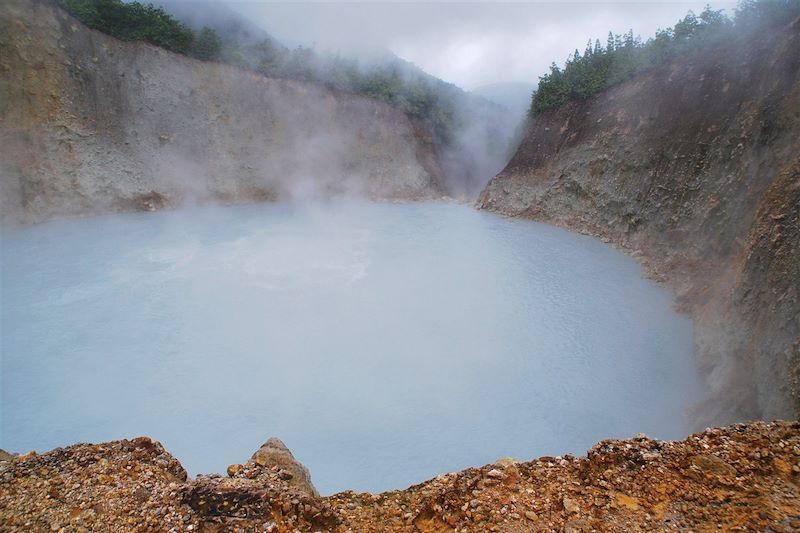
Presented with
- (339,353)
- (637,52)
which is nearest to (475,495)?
(339,353)

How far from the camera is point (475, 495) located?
10.5 feet

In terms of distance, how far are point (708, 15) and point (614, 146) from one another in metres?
3.92

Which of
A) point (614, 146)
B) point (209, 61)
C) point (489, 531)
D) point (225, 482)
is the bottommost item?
point (489, 531)

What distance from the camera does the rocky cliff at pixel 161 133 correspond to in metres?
13.6

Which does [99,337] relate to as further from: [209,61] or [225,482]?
[209,61]

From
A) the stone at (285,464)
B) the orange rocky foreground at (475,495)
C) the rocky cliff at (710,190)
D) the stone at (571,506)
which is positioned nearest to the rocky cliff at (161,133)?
the rocky cliff at (710,190)

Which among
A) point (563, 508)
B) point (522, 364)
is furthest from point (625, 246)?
point (563, 508)

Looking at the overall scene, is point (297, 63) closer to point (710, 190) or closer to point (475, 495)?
point (710, 190)

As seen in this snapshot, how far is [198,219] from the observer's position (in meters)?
14.9

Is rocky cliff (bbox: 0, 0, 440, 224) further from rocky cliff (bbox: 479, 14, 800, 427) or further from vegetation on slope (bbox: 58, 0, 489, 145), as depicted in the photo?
rocky cliff (bbox: 479, 14, 800, 427)

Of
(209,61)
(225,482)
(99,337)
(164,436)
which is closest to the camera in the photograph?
(225,482)

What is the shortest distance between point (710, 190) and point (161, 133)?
16313mm

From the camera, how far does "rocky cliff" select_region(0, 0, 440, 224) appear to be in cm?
1355

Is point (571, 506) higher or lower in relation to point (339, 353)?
lower
